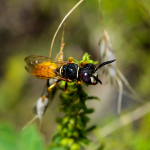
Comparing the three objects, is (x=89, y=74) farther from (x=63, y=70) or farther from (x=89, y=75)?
(x=63, y=70)

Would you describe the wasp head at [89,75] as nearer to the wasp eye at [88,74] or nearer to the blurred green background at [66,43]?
the wasp eye at [88,74]

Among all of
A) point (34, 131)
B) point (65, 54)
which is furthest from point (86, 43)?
point (34, 131)

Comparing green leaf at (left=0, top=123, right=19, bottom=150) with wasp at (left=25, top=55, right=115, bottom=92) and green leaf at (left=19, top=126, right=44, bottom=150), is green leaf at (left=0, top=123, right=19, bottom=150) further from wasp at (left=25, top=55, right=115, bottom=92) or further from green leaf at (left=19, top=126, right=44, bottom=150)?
wasp at (left=25, top=55, right=115, bottom=92)

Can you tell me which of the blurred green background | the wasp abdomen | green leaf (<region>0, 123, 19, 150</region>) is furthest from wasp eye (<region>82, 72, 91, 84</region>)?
the blurred green background

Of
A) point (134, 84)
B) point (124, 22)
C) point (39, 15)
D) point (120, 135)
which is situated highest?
point (39, 15)

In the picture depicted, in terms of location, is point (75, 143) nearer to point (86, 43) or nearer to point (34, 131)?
point (34, 131)

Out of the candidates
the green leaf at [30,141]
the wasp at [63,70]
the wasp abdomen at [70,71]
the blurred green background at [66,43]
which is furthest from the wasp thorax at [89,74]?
the blurred green background at [66,43]

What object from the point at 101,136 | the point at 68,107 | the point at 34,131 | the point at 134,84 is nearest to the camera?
A: the point at 34,131
